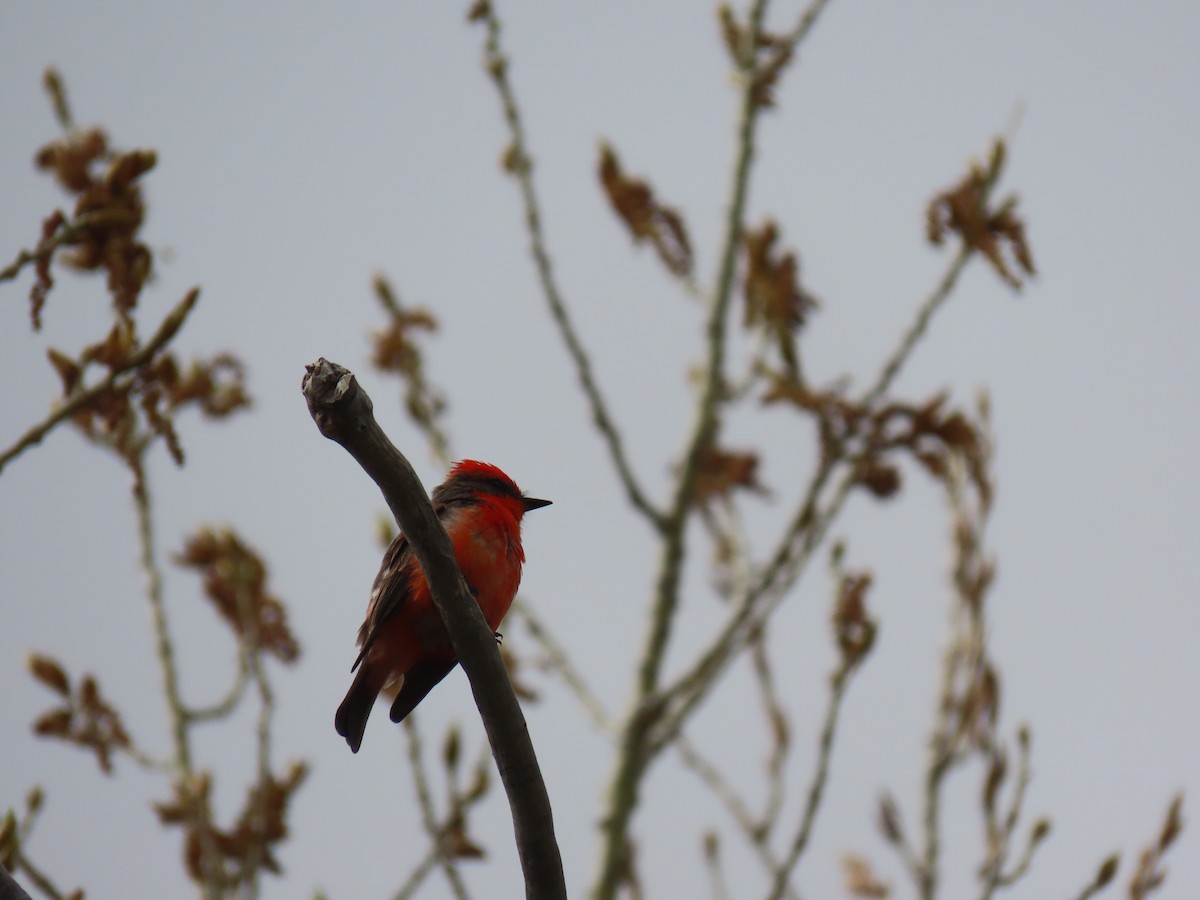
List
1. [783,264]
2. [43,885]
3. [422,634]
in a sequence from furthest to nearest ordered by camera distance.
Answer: [783,264] < [422,634] < [43,885]

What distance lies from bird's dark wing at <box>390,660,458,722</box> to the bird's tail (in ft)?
0.85

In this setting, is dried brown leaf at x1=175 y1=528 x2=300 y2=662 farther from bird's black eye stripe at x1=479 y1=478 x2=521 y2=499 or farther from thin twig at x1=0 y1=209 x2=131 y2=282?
thin twig at x1=0 y1=209 x2=131 y2=282

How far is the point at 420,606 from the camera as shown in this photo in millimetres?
4766

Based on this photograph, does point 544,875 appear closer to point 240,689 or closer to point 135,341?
point 135,341

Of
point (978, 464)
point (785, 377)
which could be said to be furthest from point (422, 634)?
point (978, 464)

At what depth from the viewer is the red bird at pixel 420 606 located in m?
4.68

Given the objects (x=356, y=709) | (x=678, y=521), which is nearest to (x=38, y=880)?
(x=356, y=709)

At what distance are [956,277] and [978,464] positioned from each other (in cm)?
94

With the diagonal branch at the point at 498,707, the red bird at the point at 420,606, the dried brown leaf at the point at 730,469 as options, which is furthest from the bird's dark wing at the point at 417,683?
the dried brown leaf at the point at 730,469

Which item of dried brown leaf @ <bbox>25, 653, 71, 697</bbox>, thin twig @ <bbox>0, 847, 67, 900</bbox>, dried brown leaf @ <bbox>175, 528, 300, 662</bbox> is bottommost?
thin twig @ <bbox>0, 847, 67, 900</bbox>

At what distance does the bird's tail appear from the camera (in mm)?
4516

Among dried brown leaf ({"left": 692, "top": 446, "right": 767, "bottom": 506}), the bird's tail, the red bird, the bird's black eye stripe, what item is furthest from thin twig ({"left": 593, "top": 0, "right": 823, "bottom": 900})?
the bird's tail

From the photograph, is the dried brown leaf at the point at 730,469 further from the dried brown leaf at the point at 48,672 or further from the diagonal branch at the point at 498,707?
the diagonal branch at the point at 498,707

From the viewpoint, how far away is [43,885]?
441cm
